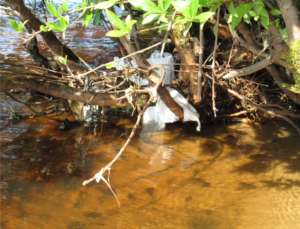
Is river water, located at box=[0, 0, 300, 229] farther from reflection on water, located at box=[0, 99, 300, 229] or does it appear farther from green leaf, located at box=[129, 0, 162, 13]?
green leaf, located at box=[129, 0, 162, 13]

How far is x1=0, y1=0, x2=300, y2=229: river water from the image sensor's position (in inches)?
85.2

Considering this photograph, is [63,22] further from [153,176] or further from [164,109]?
[164,109]

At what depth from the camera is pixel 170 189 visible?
254 cm

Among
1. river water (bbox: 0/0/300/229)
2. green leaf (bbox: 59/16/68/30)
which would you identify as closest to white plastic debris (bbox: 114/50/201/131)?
river water (bbox: 0/0/300/229)

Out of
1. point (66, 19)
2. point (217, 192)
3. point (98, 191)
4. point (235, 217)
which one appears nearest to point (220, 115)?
point (217, 192)

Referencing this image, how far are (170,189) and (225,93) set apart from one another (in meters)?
1.82

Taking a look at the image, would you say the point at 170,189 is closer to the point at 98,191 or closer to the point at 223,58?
the point at 98,191

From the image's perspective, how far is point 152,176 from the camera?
8.95 ft

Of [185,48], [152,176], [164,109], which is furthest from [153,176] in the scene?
[185,48]

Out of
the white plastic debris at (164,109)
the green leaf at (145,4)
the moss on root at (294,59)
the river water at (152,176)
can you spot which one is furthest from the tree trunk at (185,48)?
the green leaf at (145,4)

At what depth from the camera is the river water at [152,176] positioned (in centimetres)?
216

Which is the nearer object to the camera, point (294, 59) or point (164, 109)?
point (294, 59)

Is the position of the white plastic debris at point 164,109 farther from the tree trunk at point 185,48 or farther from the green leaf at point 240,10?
the green leaf at point 240,10

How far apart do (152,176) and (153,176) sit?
11mm
